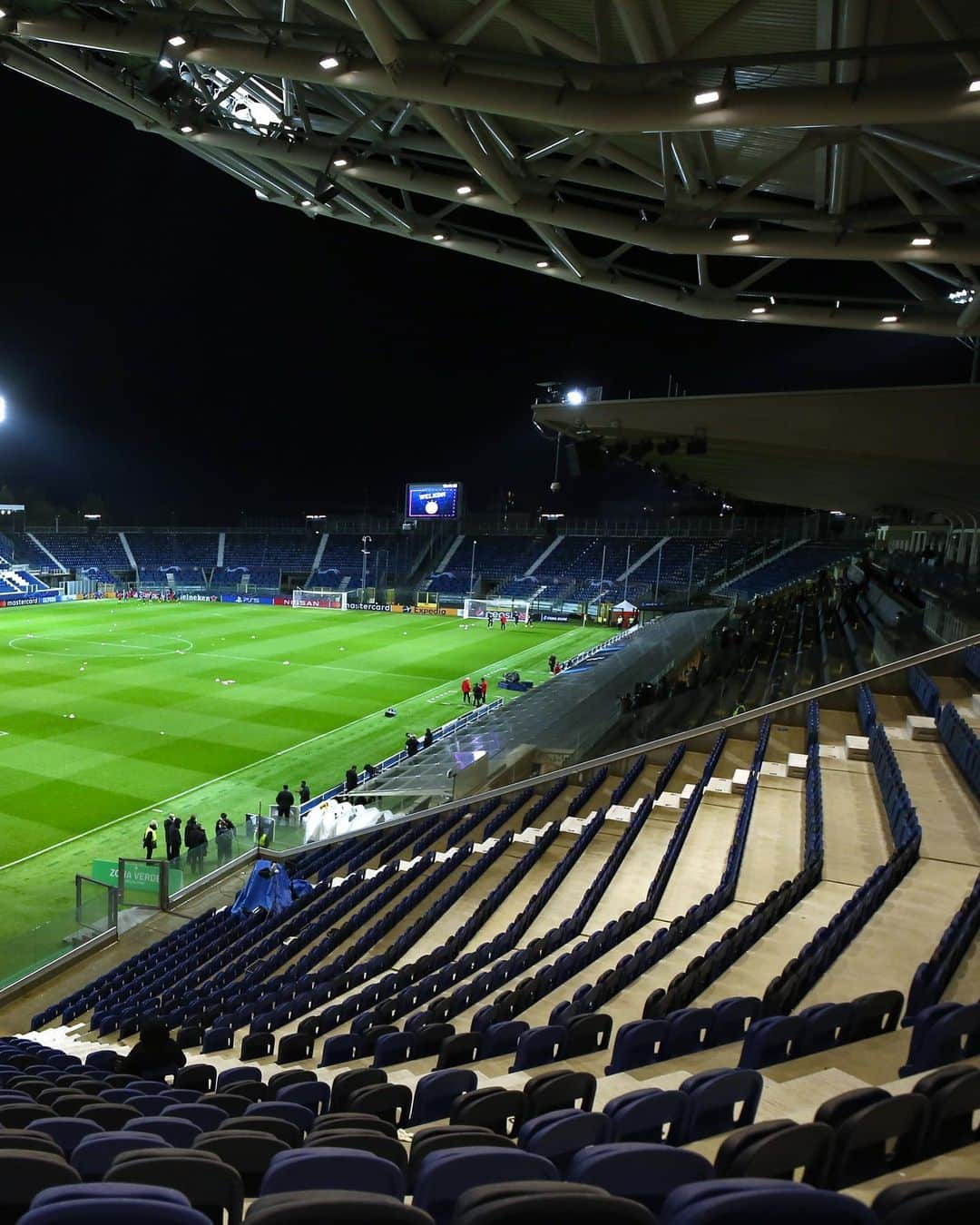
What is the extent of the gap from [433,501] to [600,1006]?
56.7 meters

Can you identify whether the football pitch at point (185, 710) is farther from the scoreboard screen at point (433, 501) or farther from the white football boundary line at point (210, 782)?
the scoreboard screen at point (433, 501)

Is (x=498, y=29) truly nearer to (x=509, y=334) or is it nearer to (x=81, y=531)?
(x=509, y=334)

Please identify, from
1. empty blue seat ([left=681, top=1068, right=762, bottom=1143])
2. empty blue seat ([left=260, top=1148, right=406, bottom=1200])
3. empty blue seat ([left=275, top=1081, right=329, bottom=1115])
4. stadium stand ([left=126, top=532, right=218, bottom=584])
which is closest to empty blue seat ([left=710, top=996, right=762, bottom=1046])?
empty blue seat ([left=681, top=1068, right=762, bottom=1143])

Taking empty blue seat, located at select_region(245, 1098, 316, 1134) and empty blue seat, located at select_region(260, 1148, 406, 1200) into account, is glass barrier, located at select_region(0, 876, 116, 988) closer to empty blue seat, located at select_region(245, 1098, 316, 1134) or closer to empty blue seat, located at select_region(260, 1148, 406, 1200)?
empty blue seat, located at select_region(245, 1098, 316, 1134)

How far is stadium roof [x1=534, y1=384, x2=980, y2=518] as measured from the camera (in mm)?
10375

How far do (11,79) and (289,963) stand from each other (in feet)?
80.9

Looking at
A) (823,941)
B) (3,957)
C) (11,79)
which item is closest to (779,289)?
(823,941)

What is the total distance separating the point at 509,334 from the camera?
4025cm

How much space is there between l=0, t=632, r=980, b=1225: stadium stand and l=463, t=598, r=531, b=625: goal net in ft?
123

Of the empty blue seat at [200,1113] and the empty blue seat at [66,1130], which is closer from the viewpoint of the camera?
the empty blue seat at [66,1130]

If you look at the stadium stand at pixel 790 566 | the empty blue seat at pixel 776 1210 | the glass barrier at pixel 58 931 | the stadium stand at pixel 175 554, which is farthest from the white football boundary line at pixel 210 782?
the stadium stand at pixel 175 554

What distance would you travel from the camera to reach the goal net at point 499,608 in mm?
53156

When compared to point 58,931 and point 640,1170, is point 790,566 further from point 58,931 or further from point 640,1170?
point 640,1170

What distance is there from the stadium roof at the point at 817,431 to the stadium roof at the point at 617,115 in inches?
57.3
